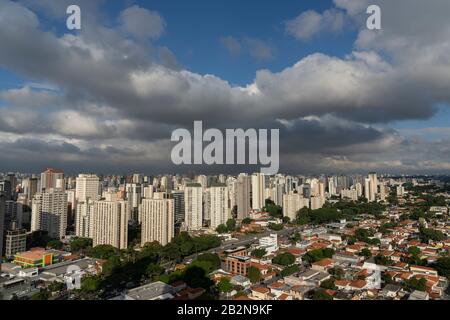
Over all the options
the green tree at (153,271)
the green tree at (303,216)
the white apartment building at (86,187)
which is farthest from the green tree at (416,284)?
the white apartment building at (86,187)

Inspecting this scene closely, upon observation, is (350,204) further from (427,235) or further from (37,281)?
(37,281)

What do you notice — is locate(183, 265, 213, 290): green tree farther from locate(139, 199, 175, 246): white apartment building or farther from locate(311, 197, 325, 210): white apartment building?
locate(311, 197, 325, 210): white apartment building

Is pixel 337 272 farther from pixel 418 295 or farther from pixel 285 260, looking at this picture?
pixel 418 295

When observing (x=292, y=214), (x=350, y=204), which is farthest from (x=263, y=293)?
(x=350, y=204)

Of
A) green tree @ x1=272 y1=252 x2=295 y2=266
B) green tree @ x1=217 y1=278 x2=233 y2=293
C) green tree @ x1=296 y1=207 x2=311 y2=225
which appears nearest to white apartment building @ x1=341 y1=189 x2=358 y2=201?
green tree @ x1=296 y1=207 x2=311 y2=225

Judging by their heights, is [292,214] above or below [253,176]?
below

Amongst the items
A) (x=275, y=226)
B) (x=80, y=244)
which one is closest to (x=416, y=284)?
(x=275, y=226)
